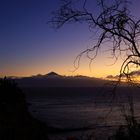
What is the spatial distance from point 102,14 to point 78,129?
4046cm

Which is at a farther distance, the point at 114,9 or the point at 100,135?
the point at 100,135

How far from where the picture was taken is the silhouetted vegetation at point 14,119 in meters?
17.2

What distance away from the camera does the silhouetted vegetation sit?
1720cm

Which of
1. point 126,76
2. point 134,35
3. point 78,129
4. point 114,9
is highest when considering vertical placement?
point 114,9

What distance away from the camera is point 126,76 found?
11.4 meters

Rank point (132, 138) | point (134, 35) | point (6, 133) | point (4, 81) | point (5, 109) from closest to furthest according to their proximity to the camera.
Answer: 1. point (134, 35)
2. point (132, 138)
3. point (6, 133)
4. point (5, 109)
5. point (4, 81)

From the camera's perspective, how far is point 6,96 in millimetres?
31797

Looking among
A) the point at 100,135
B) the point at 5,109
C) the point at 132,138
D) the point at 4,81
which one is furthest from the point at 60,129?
the point at 132,138

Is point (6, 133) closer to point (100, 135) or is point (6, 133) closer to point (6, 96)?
point (6, 96)

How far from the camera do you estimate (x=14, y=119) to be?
23578 mm

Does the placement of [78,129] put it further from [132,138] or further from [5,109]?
[132,138]

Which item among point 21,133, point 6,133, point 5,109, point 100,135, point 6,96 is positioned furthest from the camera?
point 100,135

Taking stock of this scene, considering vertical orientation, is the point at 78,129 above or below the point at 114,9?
below

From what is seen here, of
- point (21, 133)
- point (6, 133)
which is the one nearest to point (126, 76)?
point (6, 133)
